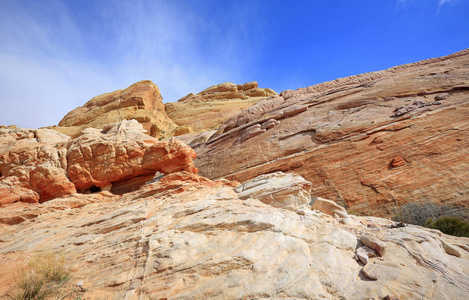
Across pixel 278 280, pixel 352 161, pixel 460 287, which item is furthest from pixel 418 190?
pixel 278 280

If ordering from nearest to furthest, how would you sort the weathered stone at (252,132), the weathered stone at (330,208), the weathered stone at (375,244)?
the weathered stone at (375,244), the weathered stone at (330,208), the weathered stone at (252,132)

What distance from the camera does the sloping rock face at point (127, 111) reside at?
130 ft

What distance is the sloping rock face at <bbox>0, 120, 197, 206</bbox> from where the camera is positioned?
1316 cm

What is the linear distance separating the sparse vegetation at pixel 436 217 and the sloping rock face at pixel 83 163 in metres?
13.4

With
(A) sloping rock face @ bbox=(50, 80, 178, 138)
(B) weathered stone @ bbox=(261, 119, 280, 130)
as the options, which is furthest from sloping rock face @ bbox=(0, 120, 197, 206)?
(A) sloping rock face @ bbox=(50, 80, 178, 138)

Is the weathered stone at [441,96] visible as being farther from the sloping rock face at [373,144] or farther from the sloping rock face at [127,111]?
the sloping rock face at [127,111]

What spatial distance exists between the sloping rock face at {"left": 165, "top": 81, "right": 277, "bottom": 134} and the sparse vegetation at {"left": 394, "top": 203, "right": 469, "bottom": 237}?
3652 centimetres

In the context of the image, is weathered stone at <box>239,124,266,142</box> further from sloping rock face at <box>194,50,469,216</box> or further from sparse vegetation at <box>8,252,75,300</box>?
sparse vegetation at <box>8,252,75,300</box>

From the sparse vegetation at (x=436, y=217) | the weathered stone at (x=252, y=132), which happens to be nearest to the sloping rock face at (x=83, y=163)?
the weathered stone at (x=252, y=132)

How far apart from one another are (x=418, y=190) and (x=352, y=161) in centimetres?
428

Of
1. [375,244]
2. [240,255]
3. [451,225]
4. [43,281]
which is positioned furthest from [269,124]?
[43,281]

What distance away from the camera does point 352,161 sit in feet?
53.4

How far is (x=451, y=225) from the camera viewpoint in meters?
10.5

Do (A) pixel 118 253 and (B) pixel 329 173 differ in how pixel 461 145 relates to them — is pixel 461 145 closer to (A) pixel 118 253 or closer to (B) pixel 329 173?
(B) pixel 329 173
